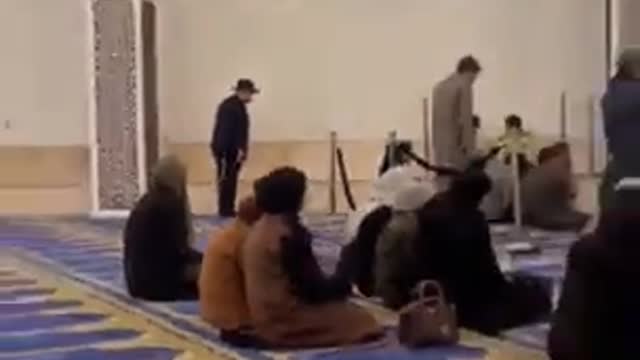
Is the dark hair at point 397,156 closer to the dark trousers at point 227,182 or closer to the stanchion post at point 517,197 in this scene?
the stanchion post at point 517,197

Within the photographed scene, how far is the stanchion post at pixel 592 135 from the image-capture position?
39.0 feet

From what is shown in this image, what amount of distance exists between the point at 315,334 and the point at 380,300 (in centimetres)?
108

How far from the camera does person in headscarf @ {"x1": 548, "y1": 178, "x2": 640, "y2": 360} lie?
12.3 feet

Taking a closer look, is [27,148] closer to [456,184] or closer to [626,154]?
[456,184]

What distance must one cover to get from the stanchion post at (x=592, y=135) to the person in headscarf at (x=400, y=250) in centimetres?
595

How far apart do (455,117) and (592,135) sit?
3.21 metres

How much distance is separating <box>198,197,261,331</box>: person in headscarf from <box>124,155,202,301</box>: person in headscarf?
3.74 feet

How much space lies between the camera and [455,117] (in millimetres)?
9328

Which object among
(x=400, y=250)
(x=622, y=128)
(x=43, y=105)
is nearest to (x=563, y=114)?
(x=43, y=105)

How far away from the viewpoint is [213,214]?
498 inches

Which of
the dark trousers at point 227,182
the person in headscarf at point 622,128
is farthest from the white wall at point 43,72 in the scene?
the person in headscarf at point 622,128

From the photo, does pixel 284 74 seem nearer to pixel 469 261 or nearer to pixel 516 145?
pixel 516 145

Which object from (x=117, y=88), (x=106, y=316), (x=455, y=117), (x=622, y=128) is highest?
(x=117, y=88)

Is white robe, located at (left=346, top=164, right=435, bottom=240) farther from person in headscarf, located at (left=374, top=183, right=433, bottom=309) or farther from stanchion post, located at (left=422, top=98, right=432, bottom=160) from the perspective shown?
stanchion post, located at (left=422, top=98, right=432, bottom=160)
